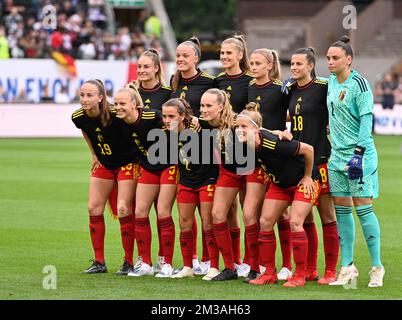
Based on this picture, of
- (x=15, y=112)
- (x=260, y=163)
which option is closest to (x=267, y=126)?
(x=260, y=163)

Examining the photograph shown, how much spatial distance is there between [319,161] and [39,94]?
2499cm

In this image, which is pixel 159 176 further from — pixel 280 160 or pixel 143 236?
pixel 280 160

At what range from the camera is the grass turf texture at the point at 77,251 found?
373 inches

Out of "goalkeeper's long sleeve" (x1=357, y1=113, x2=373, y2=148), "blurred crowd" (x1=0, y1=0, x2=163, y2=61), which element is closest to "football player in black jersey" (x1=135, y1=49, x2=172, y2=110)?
"goalkeeper's long sleeve" (x1=357, y1=113, x2=373, y2=148)

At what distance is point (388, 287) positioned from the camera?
9.88m

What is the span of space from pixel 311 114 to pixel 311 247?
1.29 meters

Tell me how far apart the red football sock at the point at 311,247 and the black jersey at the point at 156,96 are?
6.19 feet

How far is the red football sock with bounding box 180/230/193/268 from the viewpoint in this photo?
35.0ft

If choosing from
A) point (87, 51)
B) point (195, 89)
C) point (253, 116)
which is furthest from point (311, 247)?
point (87, 51)

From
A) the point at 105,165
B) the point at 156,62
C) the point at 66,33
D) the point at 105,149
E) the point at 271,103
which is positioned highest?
the point at 66,33

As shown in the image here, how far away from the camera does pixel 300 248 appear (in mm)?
9906

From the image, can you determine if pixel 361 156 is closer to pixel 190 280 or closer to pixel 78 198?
pixel 190 280

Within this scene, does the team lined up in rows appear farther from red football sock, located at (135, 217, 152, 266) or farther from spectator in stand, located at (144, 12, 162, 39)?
spectator in stand, located at (144, 12, 162, 39)

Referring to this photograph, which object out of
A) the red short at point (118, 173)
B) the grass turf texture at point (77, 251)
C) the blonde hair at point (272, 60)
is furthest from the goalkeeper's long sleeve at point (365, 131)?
the red short at point (118, 173)
